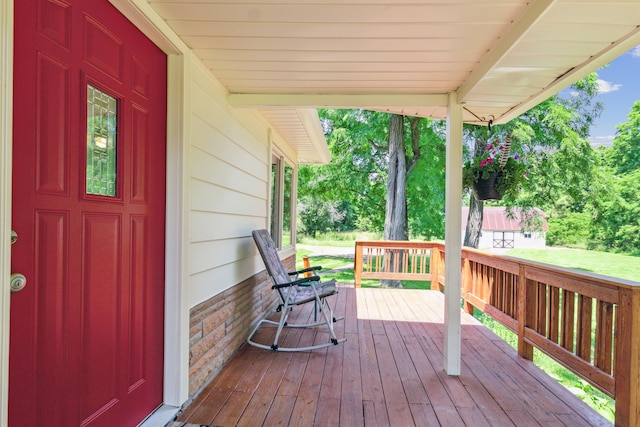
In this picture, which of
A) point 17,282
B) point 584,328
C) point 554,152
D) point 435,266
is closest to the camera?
point 17,282

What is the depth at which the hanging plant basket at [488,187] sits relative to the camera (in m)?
3.12

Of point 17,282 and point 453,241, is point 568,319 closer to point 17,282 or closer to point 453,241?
point 453,241

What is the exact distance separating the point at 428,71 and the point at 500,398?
2174 mm

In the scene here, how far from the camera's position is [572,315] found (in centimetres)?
258

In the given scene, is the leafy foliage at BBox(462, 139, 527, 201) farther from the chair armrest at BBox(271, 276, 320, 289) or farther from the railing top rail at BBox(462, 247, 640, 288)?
the chair armrest at BBox(271, 276, 320, 289)

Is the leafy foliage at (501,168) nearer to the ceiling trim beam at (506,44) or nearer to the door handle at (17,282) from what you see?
the ceiling trim beam at (506,44)

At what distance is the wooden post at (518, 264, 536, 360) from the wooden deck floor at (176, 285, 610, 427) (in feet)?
0.33

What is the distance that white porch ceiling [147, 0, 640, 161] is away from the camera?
5.63 feet

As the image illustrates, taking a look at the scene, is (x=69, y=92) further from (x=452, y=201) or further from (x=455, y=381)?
(x=455, y=381)

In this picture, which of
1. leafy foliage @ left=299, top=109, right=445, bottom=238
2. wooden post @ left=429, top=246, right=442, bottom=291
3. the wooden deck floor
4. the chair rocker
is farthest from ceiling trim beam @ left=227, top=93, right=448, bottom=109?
leafy foliage @ left=299, top=109, right=445, bottom=238

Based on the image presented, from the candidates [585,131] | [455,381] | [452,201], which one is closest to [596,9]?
[452,201]

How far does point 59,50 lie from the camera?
1364 millimetres

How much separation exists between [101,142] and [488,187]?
9.22 feet

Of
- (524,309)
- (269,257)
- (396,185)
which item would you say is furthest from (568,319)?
(396,185)
